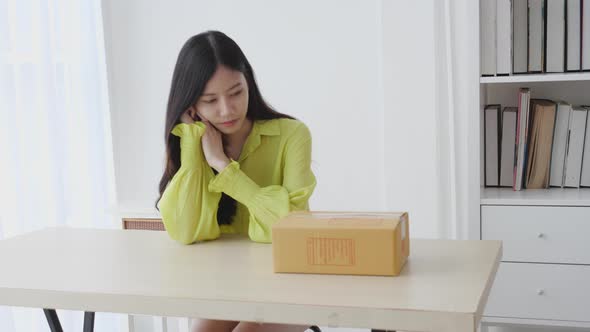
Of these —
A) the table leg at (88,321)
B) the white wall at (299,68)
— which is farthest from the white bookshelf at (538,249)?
the table leg at (88,321)

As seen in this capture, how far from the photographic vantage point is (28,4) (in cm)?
278

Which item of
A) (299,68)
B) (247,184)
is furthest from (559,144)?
(247,184)

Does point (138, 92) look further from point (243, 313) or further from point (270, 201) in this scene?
point (243, 313)

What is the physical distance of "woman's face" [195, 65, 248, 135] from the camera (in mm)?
1880

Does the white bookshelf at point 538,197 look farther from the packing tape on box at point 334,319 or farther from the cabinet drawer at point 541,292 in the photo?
the packing tape on box at point 334,319

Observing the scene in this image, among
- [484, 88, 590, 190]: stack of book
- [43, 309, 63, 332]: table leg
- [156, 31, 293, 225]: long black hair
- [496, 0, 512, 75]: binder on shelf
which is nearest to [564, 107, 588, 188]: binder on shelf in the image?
[484, 88, 590, 190]: stack of book

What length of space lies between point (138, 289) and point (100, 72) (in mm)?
1961

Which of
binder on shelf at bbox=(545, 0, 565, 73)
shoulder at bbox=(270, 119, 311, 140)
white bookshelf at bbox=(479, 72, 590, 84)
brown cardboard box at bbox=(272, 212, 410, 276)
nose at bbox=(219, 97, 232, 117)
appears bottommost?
brown cardboard box at bbox=(272, 212, 410, 276)

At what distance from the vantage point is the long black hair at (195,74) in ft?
6.18

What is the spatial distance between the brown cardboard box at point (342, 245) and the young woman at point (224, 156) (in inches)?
11.6

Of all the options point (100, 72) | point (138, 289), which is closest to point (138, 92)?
point (100, 72)

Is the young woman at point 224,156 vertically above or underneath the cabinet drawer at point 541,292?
above

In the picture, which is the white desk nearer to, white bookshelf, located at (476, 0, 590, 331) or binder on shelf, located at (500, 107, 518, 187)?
white bookshelf, located at (476, 0, 590, 331)

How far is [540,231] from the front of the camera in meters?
2.37
